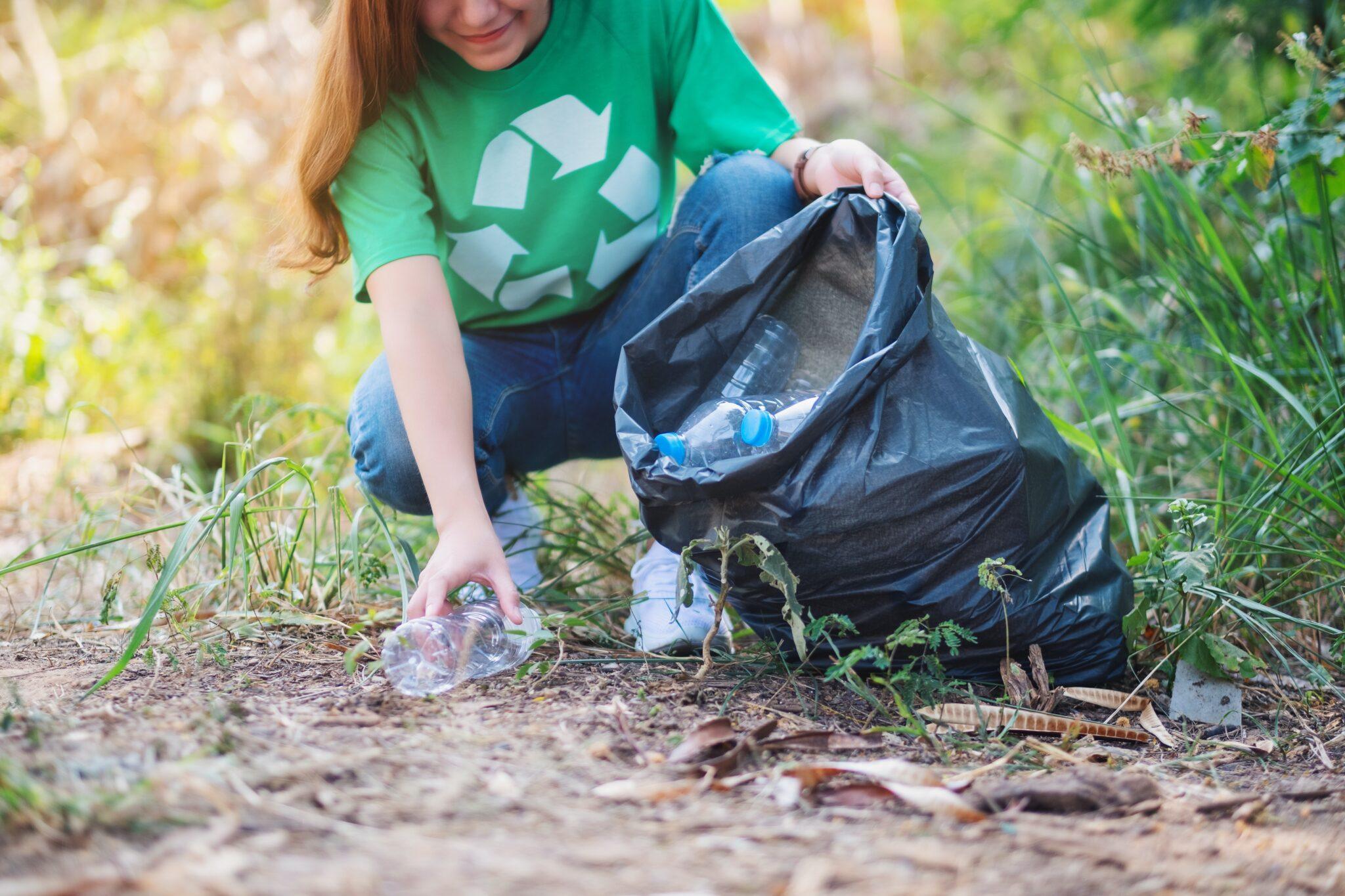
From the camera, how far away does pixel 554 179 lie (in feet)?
6.19

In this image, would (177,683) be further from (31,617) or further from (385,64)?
(385,64)

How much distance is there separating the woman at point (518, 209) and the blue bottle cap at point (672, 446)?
304 millimetres

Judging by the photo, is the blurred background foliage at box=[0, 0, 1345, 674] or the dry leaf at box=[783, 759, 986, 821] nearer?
the dry leaf at box=[783, 759, 986, 821]

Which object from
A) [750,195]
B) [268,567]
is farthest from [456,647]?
[750,195]

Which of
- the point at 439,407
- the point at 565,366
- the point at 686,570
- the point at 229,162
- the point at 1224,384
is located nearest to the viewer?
the point at 686,570

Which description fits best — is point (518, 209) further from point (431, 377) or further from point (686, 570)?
point (686, 570)

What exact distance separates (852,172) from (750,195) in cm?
22

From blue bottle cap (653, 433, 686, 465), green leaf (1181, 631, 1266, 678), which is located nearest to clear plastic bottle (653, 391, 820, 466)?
blue bottle cap (653, 433, 686, 465)

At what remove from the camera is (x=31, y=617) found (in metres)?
2.01

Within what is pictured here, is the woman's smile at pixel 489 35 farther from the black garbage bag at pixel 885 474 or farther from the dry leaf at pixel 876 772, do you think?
the dry leaf at pixel 876 772

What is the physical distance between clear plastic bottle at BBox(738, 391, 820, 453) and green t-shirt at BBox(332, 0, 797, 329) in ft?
2.05

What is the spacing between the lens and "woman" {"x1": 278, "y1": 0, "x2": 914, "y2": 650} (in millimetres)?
1613

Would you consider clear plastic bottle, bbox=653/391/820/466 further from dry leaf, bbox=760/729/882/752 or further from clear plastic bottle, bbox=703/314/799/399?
dry leaf, bbox=760/729/882/752

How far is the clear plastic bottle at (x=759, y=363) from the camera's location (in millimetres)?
1628
